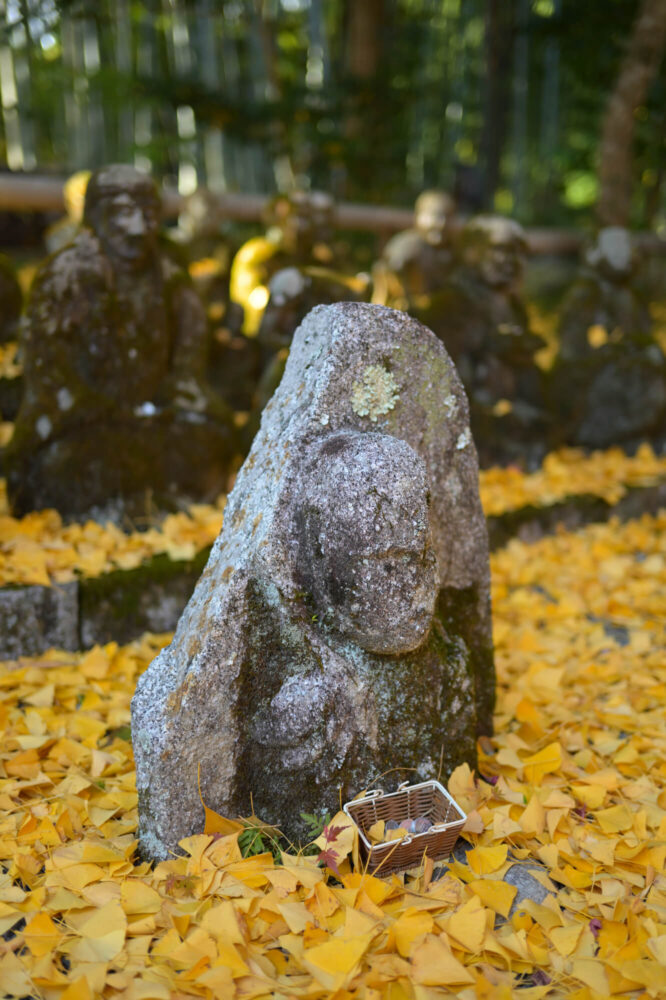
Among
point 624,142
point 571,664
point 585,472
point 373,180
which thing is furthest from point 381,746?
point 373,180

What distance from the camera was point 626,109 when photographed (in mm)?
8125

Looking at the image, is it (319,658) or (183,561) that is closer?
(319,658)

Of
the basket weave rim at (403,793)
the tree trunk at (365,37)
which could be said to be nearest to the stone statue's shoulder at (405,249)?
the tree trunk at (365,37)

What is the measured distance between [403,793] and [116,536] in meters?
1.86

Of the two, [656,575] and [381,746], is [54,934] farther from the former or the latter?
[656,575]

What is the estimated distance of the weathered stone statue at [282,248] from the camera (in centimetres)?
566

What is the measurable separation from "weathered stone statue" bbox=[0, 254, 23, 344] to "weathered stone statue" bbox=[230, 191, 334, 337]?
Result: 53.0 inches

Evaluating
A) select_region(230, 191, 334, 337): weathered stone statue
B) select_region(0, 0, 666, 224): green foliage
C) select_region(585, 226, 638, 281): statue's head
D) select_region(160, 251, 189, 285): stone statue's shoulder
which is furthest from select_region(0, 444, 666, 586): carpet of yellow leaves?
select_region(0, 0, 666, 224): green foliage

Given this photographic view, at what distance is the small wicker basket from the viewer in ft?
6.05

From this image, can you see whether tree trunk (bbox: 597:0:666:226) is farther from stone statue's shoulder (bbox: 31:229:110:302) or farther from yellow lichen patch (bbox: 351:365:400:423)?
yellow lichen patch (bbox: 351:365:400:423)

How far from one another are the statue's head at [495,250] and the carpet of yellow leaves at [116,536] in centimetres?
136

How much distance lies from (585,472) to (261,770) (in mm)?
3682

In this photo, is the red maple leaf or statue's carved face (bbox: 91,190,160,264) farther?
statue's carved face (bbox: 91,190,160,264)

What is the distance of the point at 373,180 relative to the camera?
1084 cm
